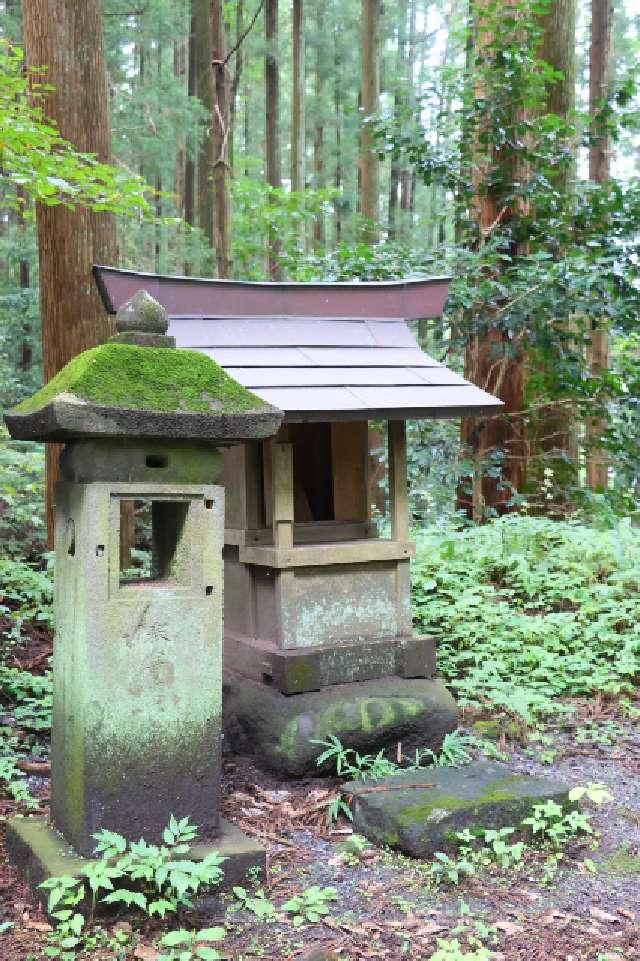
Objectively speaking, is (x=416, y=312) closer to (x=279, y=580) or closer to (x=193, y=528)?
(x=279, y=580)

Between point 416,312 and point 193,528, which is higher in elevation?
point 416,312

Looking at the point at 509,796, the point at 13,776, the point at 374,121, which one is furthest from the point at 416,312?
the point at 374,121

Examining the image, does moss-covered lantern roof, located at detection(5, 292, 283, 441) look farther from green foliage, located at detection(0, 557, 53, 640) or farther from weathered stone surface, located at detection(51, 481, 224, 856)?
green foliage, located at detection(0, 557, 53, 640)

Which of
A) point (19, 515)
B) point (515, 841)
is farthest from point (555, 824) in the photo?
point (19, 515)

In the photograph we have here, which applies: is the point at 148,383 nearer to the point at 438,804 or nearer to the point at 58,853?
the point at 58,853

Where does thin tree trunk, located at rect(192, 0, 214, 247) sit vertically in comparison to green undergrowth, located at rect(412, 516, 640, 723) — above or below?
above

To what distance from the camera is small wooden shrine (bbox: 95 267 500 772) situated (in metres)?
5.08

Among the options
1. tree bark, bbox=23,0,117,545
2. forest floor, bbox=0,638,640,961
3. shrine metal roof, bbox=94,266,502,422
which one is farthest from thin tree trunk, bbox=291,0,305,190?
forest floor, bbox=0,638,640,961

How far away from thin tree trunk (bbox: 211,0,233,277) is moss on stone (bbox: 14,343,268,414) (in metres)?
7.04

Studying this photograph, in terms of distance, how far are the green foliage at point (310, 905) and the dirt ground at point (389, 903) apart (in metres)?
0.04

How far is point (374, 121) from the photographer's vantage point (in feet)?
34.3

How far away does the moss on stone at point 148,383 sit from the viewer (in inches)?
140

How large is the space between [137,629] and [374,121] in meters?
8.59

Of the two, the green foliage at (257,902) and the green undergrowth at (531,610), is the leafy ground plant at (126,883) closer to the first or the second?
the green foliage at (257,902)
